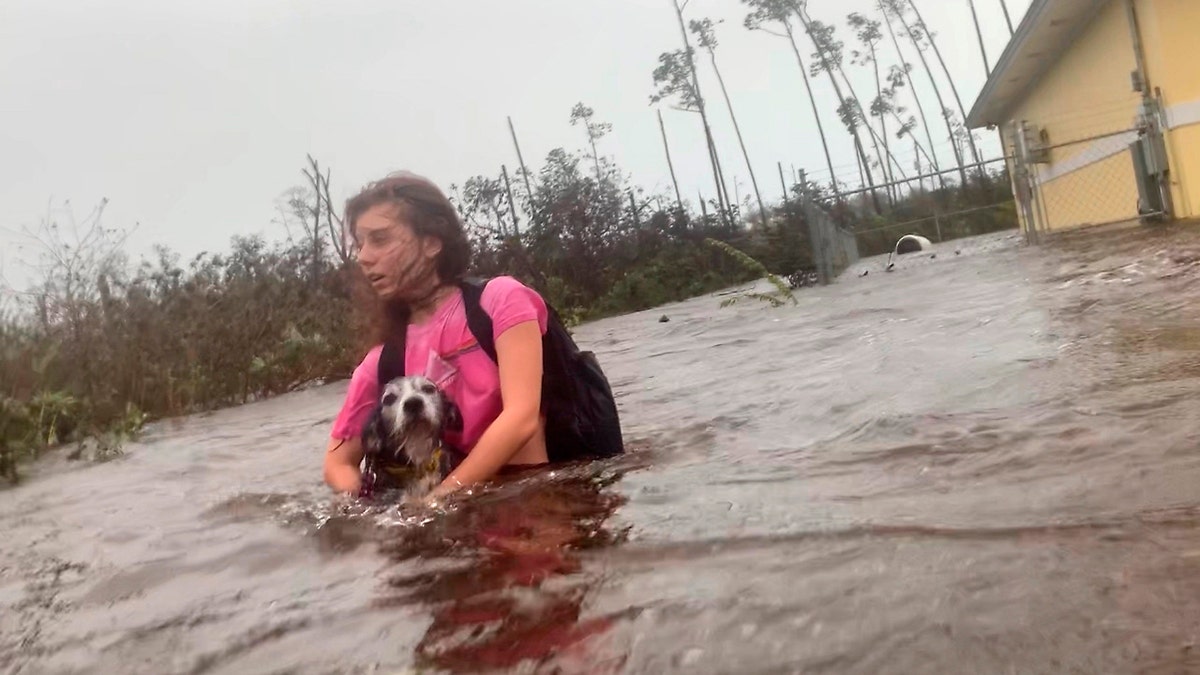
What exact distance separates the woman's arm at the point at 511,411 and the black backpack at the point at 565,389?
0.44ft

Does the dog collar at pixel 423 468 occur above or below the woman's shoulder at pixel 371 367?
below

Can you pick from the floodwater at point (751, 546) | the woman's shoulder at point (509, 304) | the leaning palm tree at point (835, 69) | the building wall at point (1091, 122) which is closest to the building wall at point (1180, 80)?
the building wall at point (1091, 122)

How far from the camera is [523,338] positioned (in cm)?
346

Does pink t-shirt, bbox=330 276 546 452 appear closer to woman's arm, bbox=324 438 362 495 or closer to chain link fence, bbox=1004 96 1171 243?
woman's arm, bbox=324 438 362 495

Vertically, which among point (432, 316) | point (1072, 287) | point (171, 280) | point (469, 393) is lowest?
point (1072, 287)

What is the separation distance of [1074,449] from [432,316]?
1.98 metres

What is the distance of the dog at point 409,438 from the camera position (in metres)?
3.45

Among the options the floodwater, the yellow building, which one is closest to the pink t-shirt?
the floodwater

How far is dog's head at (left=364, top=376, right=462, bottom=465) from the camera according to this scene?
11.3 ft

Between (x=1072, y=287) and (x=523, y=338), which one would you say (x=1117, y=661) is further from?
(x=1072, y=287)

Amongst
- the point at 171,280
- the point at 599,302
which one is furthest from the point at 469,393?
the point at 599,302

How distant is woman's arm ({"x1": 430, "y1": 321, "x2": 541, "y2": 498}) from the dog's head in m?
0.16

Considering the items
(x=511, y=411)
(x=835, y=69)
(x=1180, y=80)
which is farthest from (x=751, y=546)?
(x=835, y=69)

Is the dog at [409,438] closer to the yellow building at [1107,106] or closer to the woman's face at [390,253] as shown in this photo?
the woman's face at [390,253]
